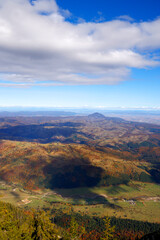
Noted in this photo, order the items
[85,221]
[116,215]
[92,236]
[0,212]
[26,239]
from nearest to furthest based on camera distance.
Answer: [26,239], [0,212], [92,236], [85,221], [116,215]

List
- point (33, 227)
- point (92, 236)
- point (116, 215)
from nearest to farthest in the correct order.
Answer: point (33, 227)
point (92, 236)
point (116, 215)

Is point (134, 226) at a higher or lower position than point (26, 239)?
lower

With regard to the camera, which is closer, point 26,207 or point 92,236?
point 92,236

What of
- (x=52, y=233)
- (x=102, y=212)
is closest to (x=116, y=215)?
(x=102, y=212)

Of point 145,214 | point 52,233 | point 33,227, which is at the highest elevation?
point 33,227

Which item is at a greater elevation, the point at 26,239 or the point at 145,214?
the point at 26,239

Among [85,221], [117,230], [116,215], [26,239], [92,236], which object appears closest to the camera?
[26,239]

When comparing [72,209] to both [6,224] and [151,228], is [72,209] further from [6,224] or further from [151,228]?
[6,224]

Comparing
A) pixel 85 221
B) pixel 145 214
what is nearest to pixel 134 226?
pixel 145 214

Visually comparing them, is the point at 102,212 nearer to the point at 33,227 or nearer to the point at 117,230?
the point at 117,230
